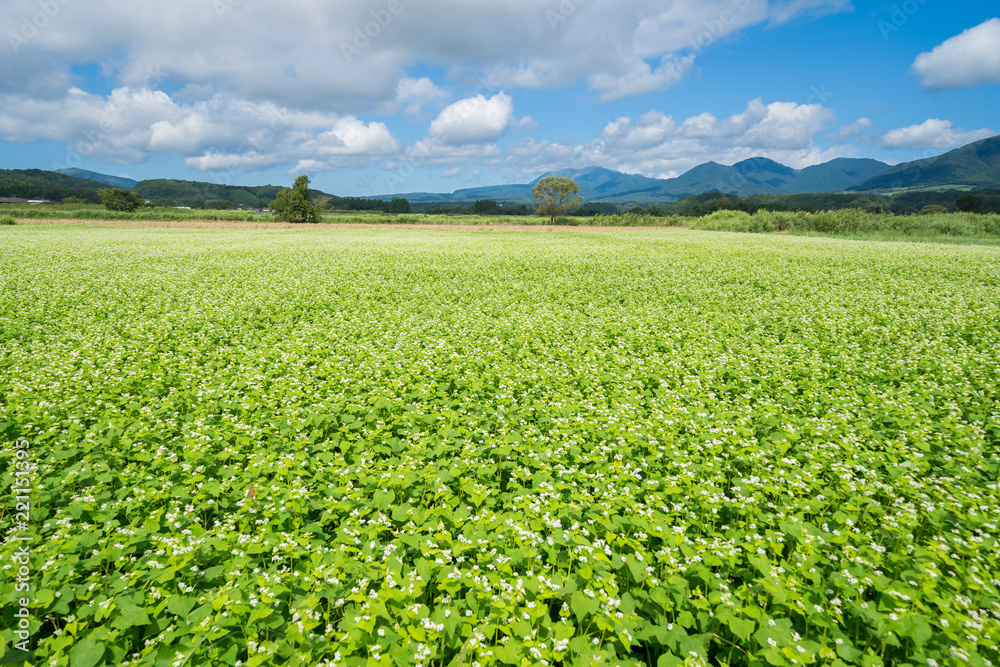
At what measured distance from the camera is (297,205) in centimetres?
8700

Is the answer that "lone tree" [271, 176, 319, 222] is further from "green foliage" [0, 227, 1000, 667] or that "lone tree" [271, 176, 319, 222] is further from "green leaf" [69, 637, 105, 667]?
"green leaf" [69, 637, 105, 667]

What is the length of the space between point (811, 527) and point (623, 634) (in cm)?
296

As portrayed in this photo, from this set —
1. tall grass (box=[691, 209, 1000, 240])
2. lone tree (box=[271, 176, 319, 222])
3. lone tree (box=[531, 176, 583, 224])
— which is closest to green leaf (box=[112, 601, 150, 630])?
tall grass (box=[691, 209, 1000, 240])

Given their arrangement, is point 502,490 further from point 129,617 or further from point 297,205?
point 297,205

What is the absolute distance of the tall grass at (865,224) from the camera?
53.7 meters

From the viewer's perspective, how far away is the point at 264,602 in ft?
12.8

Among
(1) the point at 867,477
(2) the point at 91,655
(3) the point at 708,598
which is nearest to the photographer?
(2) the point at 91,655

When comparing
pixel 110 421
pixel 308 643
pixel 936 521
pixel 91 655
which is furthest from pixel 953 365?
pixel 110 421

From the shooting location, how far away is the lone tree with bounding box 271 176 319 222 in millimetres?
86688

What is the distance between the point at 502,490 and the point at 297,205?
9544cm

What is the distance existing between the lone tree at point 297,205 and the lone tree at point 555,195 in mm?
50694

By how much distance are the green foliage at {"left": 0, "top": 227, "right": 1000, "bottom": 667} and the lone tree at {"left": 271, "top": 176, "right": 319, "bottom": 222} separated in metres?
82.1

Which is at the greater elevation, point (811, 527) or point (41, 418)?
point (41, 418)

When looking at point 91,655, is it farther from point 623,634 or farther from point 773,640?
point 773,640
